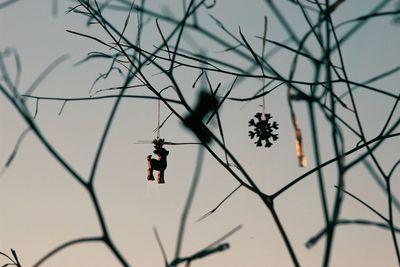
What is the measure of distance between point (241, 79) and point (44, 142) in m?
0.93

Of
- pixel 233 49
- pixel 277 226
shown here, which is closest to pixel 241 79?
pixel 233 49

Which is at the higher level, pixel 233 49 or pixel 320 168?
pixel 233 49

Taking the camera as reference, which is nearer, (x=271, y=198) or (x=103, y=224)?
(x=103, y=224)

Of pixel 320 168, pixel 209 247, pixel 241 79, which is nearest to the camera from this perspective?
pixel 209 247

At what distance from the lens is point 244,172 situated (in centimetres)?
135

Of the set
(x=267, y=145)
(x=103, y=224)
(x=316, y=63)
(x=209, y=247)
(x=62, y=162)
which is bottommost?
(x=209, y=247)

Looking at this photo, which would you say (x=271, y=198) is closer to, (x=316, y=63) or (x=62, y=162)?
(x=316, y=63)

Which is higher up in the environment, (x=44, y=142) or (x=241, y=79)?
(x=241, y=79)

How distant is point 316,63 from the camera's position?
135 centimetres

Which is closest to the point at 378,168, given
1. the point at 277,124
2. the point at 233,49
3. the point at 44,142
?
the point at 233,49

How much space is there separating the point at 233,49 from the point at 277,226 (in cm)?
64

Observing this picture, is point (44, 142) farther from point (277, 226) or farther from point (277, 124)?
point (277, 124)

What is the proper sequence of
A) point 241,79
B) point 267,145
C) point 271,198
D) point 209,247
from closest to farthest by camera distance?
point 209,247 → point 271,198 → point 241,79 → point 267,145

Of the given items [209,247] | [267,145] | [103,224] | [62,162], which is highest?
[267,145]
